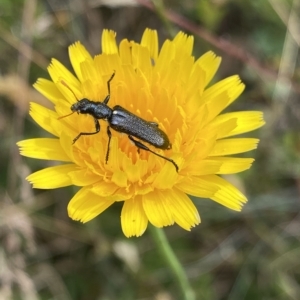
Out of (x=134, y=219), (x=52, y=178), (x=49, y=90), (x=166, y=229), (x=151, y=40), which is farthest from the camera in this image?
(x=166, y=229)

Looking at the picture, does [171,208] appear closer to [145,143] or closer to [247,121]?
[145,143]

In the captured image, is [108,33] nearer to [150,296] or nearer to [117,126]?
[117,126]

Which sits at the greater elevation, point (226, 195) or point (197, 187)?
point (197, 187)

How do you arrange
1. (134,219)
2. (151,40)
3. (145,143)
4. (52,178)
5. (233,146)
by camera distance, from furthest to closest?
(151,40)
(145,143)
(233,146)
(52,178)
(134,219)

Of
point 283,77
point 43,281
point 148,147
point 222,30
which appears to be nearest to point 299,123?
point 283,77

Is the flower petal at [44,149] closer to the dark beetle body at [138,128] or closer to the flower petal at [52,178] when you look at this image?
the flower petal at [52,178]

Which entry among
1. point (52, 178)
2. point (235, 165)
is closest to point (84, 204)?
point (52, 178)

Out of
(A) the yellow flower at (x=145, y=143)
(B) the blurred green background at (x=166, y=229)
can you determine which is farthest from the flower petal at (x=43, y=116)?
(B) the blurred green background at (x=166, y=229)
